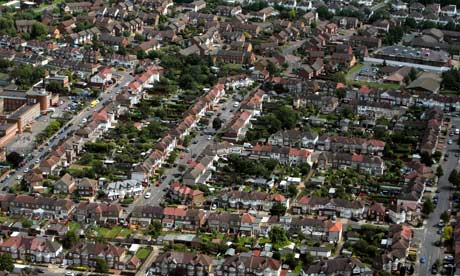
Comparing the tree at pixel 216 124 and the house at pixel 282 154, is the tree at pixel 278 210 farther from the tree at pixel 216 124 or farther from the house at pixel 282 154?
the tree at pixel 216 124

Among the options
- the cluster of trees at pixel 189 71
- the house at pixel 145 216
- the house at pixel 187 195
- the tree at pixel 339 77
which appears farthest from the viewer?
the tree at pixel 339 77

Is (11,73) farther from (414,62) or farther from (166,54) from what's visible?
(414,62)

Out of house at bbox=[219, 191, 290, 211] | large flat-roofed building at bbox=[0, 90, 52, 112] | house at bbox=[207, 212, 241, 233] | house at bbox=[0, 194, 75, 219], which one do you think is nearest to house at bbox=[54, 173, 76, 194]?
house at bbox=[0, 194, 75, 219]

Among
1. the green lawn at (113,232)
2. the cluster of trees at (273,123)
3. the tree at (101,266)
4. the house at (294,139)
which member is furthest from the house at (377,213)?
Answer: the tree at (101,266)

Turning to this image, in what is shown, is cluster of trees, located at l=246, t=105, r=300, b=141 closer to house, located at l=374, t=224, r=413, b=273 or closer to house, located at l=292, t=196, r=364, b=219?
house, located at l=292, t=196, r=364, b=219

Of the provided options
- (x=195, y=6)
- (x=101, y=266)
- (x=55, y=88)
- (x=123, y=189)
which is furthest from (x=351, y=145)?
(x=195, y=6)

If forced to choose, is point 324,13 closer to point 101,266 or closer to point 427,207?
point 427,207

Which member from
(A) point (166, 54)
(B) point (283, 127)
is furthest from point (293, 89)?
(A) point (166, 54)
